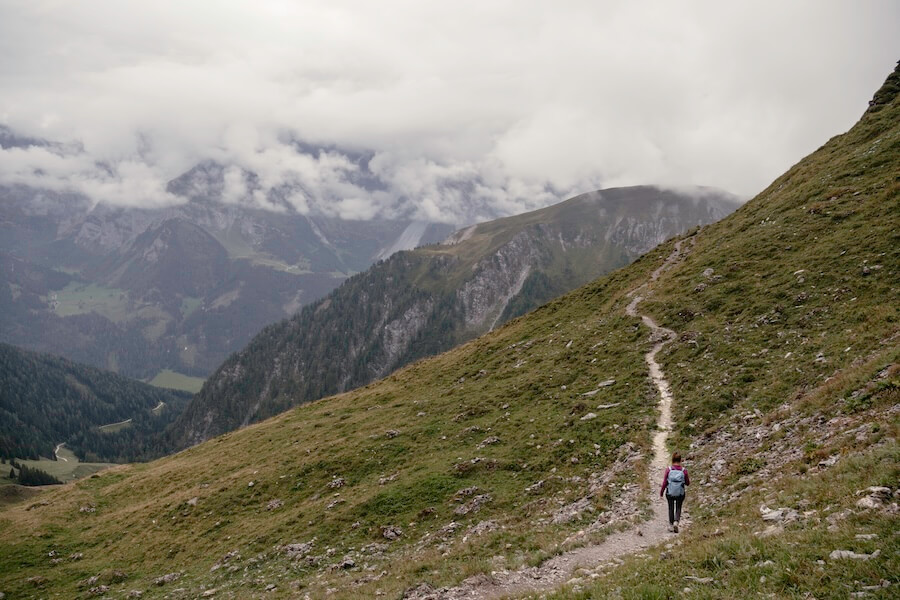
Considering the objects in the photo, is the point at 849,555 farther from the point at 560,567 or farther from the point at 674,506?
the point at 560,567

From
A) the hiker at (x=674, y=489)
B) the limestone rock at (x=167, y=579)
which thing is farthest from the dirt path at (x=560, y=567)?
the limestone rock at (x=167, y=579)

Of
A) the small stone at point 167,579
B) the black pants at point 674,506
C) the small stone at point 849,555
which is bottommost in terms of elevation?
the small stone at point 167,579

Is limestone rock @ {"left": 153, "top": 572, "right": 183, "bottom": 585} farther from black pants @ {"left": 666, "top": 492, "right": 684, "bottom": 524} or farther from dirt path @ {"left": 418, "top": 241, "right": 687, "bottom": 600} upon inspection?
black pants @ {"left": 666, "top": 492, "right": 684, "bottom": 524}

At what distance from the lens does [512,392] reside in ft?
137

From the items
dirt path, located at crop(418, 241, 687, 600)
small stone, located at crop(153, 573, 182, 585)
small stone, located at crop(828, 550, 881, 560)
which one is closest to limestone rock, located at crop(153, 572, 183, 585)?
small stone, located at crop(153, 573, 182, 585)

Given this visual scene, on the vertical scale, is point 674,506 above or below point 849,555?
below

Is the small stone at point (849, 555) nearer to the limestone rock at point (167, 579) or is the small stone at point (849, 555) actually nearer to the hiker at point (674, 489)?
the hiker at point (674, 489)

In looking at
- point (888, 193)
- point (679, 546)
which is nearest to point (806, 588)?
point (679, 546)

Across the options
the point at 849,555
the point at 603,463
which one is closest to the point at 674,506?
the point at 603,463

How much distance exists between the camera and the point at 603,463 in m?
27.2

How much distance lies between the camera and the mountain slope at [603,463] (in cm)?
1384

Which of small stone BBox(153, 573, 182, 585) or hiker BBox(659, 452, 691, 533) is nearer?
hiker BBox(659, 452, 691, 533)

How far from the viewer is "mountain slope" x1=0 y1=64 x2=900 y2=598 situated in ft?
45.4

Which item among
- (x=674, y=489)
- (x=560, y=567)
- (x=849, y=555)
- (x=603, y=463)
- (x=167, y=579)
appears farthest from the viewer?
(x=167, y=579)
